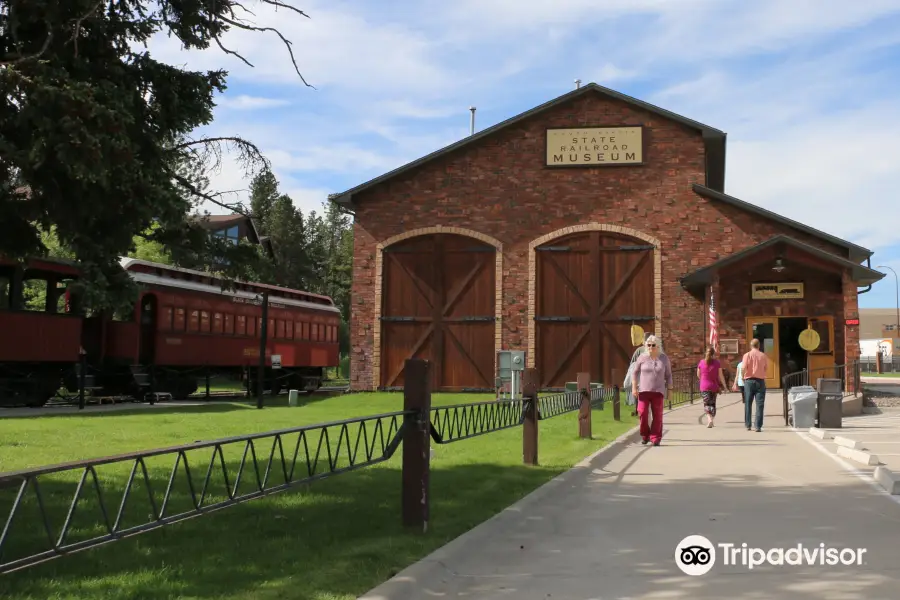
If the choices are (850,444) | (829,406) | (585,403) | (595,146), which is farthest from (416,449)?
(595,146)

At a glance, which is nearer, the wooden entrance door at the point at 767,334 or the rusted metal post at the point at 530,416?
the rusted metal post at the point at 530,416

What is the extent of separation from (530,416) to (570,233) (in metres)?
20.3

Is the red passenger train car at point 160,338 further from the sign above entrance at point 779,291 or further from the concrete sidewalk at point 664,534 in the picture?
the sign above entrance at point 779,291

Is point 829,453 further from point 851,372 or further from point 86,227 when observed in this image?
point 851,372

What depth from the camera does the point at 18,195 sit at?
848cm

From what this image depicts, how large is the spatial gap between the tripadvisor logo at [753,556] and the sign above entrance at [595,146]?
25353mm

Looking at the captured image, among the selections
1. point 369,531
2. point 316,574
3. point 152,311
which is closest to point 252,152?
point 369,531

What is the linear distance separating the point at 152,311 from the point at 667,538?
906 inches

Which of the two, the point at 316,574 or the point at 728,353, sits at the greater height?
the point at 728,353

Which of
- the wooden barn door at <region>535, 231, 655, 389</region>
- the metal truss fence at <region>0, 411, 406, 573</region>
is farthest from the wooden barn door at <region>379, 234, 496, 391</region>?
the metal truss fence at <region>0, 411, 406, 573</region>

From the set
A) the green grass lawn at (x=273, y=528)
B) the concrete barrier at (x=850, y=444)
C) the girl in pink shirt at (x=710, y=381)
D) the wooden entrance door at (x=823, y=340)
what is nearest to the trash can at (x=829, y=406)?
the girl in pink shirt at (x=710, y=381)

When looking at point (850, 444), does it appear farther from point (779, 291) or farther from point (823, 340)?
point (823, 340)

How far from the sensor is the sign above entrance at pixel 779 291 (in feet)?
96.1

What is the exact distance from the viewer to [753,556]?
22.1 feet
